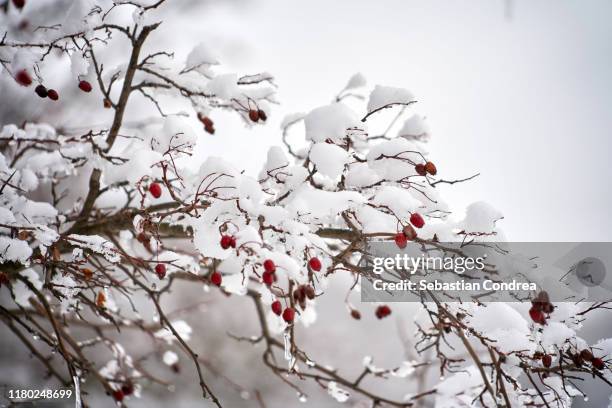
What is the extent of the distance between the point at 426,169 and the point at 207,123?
1.35 meters

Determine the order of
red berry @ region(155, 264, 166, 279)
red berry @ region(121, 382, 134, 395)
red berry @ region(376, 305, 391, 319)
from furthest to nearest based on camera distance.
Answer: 1. red berry @ region(121, 382, 134, 395)
2. red berry @ region(376, 305, 391, 319)
3. red berry @ region(155, 264, 166, 279)

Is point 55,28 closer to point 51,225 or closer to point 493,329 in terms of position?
point 51,225

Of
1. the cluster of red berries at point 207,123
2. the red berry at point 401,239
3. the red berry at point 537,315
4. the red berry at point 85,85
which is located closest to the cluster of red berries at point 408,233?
the red berry at point 401,239

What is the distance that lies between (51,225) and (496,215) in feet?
7.69

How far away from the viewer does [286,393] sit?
38.4ft

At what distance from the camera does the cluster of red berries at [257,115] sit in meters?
2.22

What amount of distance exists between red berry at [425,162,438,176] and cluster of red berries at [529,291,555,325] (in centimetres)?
66

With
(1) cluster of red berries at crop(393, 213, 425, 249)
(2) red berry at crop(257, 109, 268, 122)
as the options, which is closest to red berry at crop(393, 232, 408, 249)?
(1) cluster of red berries at crop(393, 213, 425, 249)

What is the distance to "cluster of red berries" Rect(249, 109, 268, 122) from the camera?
7.29 feet

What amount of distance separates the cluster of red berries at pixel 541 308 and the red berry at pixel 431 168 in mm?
664

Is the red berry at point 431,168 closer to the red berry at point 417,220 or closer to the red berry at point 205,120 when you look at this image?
the red berry at point 417,220

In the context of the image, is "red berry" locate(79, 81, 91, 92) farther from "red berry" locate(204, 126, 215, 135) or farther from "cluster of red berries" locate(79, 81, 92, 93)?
"red berry" locate(204, 126, 215, 135)

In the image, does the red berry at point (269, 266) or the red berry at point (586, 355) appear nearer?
the red berry at point (269, 266)

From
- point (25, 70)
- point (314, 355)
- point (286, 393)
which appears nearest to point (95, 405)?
point (286, 393)
